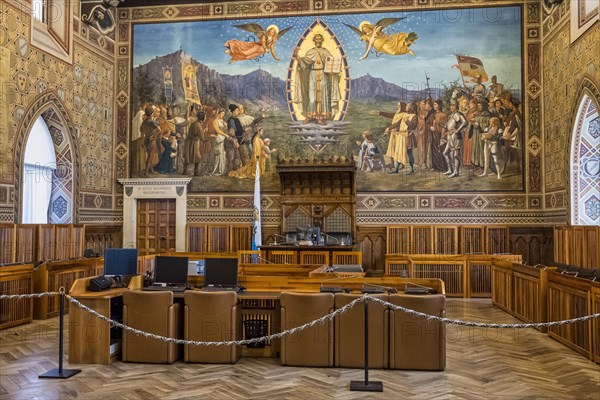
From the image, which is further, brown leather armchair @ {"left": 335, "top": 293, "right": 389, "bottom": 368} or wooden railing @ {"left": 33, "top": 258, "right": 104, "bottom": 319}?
wooden railing @ {"left": 33, "top": 258, "right": 104, "bottom": 319}

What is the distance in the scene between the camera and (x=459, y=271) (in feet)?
43.9

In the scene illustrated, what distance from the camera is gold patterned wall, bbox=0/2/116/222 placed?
36.5 feet

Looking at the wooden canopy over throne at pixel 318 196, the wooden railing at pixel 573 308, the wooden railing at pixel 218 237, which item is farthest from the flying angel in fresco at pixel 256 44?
the wooden railing at pixel 573 308

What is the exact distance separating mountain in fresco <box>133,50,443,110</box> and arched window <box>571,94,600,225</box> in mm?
4832

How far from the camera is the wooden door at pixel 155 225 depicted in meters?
15.7

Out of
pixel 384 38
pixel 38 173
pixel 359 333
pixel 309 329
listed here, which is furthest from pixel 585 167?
pixel 38 173

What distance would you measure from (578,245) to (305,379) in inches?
297

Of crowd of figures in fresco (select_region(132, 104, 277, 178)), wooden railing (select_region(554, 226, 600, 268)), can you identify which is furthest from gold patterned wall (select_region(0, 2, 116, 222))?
wooden railing (select_region(554, 226, 600, 268))

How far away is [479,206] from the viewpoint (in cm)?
1449

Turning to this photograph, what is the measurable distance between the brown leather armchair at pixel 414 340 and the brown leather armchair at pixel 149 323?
110 inches

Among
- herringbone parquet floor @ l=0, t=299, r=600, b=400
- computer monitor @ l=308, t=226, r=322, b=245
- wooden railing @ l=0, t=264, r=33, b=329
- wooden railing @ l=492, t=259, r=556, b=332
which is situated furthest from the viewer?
computer monitor @ l=308, t=226, r=322, b=245

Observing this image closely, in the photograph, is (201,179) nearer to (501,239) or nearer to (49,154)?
(49,154)

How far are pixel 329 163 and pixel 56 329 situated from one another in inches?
316

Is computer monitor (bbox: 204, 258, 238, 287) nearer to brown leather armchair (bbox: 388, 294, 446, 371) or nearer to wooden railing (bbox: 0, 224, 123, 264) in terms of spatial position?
brown leather armchair (bbox: 388, 294, 446, 371)
